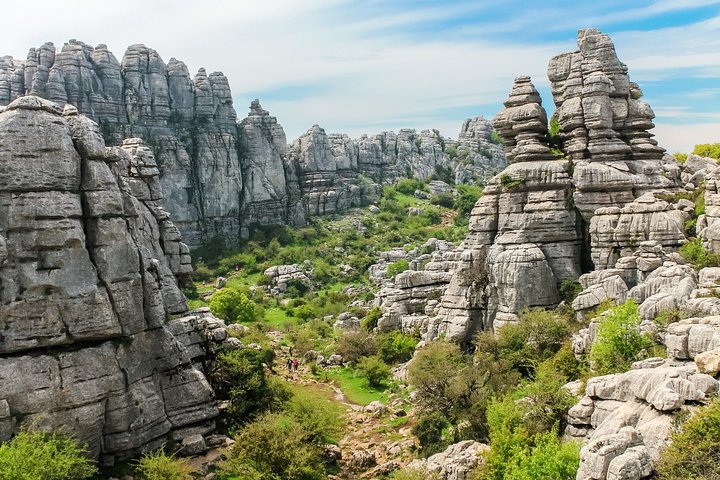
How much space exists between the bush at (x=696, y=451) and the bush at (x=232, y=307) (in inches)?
1702

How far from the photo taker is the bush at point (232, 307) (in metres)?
54.6

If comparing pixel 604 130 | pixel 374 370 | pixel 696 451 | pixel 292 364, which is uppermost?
pixel 604 130

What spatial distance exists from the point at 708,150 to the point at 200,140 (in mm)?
61388

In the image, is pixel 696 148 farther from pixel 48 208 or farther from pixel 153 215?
pixel 48 208

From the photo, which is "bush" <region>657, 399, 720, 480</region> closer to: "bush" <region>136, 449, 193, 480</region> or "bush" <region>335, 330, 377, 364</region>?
"bush" <region>136, 449, 193, 480</region>

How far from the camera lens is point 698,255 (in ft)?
100.0

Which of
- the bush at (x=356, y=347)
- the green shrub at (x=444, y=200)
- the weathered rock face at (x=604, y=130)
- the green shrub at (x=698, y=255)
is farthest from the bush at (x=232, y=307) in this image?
the green shrub at (x=444, y=200)

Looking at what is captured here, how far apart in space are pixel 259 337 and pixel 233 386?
13.8m

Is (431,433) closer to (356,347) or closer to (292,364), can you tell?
(356,347)

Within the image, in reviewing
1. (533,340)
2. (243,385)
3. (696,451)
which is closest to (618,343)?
(533,340)

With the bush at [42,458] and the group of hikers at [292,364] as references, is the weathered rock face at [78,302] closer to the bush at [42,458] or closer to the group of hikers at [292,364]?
the bush at [42,458]

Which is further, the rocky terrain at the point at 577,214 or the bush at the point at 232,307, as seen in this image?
the bush at the point at 232,307

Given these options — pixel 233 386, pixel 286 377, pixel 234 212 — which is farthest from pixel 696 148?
pixel 234 212

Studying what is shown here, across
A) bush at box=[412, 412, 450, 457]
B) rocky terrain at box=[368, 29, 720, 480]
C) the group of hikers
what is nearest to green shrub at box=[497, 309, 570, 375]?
rocky terrain at box=[368, 29, 720, 480]
